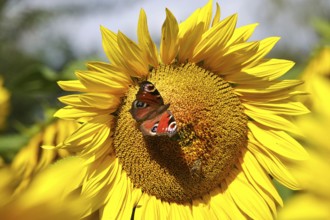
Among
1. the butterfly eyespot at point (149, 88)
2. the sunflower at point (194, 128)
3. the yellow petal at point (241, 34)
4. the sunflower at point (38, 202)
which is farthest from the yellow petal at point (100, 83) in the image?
the sunflower at point (38, 202)

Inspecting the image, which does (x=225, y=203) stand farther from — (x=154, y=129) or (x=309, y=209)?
(x=309, y=209)

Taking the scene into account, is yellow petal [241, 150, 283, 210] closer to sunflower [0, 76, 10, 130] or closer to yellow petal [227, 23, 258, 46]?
yellow petal [227, 23, 258, 46]

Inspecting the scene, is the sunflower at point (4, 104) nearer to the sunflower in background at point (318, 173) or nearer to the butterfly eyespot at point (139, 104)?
the butterfly eyespot at point (139, 104)

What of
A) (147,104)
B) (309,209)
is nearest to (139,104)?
(147,104)

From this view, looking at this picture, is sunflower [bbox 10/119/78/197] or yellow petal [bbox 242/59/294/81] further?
sunflower [bbox 10/119/78/197]

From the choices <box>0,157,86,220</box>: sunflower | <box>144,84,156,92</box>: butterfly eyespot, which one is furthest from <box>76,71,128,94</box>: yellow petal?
<box>0,157,86,220</box>: sunflower

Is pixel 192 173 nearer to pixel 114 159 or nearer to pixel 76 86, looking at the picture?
pixel 114 159

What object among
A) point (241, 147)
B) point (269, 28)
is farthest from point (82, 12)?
point (241, 147)
